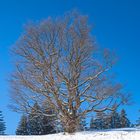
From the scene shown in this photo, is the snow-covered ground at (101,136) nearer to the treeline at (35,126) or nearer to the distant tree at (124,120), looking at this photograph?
the treeline at (35,126)

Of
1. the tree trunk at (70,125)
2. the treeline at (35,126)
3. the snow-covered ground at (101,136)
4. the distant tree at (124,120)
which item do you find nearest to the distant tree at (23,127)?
the treeline at (35,126)

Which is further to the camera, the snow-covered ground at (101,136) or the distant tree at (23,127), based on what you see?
the distant tree at (23,127)

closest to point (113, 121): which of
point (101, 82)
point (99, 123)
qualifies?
point (99, 123)

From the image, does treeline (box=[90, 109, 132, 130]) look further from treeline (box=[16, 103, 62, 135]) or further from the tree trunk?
the tree trunk

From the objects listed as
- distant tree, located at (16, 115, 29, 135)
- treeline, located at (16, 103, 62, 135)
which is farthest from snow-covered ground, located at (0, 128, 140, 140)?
distant tree, located at (16, 115, 29, 135)

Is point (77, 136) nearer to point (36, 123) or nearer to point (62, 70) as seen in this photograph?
point (62, 70)

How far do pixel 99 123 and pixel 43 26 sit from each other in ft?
113

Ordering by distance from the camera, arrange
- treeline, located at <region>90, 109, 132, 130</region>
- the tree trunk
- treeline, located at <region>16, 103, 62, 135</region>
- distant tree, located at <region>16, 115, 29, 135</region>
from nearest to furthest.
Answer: the tree trunk, treeline, located at <region>16, 103, 62, 135</region>, distant tree, located at <region>16, 115, 29, 135</region>, treeline, located at <region>90, 109, 132, 130</region>

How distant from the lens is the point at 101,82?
91.9ft

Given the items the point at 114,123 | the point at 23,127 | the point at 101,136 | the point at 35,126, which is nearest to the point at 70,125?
the point at 101,136

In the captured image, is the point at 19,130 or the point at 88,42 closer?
the point at 88,42

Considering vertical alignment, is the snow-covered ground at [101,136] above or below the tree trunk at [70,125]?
below

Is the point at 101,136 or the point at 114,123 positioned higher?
the point at 114,123

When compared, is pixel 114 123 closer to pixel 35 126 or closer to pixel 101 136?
pixel 35 126
